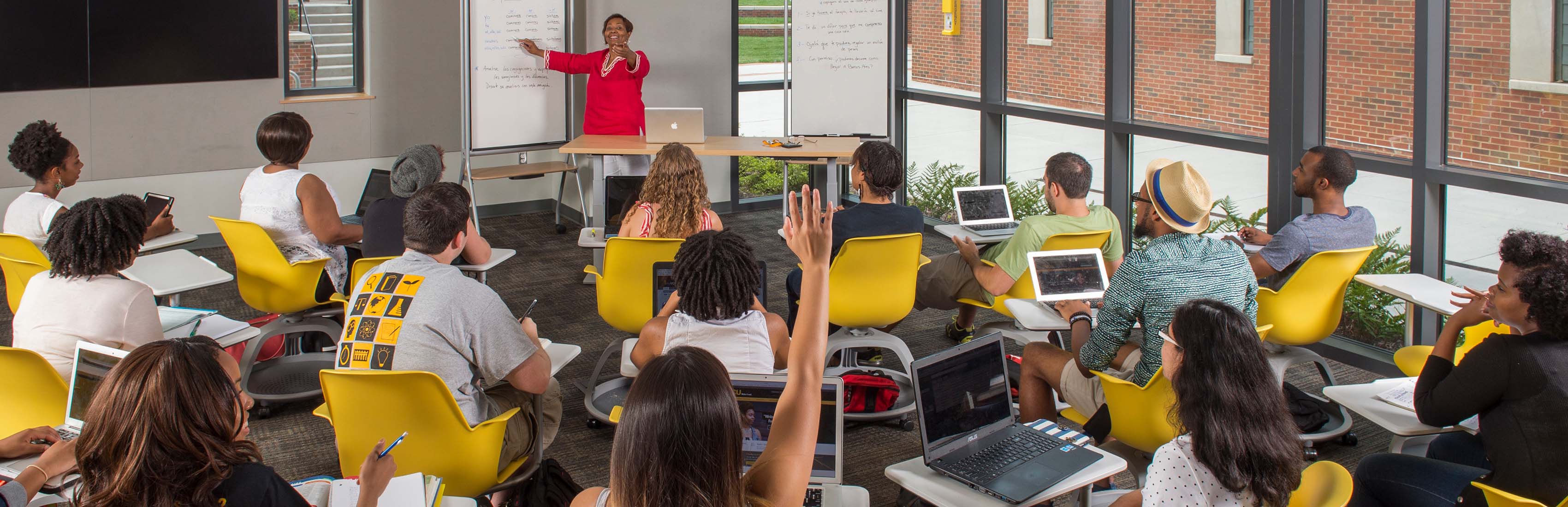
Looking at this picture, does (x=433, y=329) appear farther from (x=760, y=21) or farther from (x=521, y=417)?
(x=760, y=21)

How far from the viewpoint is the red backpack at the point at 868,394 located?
4199 millimetres

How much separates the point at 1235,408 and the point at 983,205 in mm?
3242

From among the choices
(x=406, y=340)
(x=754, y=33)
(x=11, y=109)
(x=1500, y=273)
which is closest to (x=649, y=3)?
(x=754, y=33)

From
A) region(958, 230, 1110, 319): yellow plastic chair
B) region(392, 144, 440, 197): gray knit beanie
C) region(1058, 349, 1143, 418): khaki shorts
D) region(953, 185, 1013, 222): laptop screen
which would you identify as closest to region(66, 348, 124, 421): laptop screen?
region(392, 144, 440, 197): gray knit beanie

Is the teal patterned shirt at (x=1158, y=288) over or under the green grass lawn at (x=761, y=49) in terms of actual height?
under

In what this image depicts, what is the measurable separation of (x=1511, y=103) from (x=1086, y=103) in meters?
2.45

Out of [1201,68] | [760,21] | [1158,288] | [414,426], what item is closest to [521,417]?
[414,426]

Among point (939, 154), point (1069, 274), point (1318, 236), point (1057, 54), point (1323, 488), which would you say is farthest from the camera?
point (939, 154)

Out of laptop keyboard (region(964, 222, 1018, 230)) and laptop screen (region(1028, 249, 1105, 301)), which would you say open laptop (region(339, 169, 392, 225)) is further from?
laptop screen (region(1028, 249, 1105, 301))

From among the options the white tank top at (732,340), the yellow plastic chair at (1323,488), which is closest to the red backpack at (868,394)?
the white tank top at (732,340)

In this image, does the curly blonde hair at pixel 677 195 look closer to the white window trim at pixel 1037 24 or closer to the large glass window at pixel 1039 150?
the large glass window at pixel 1039 150

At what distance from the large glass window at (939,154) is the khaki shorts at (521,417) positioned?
15.3ft

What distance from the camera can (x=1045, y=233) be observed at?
172 inches

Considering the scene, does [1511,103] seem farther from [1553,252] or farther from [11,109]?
[11,109]
